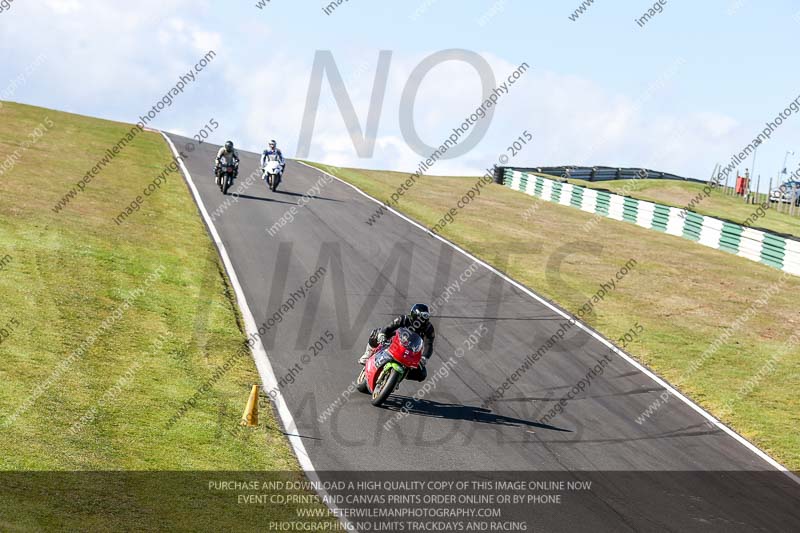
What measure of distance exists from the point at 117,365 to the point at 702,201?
49058mm

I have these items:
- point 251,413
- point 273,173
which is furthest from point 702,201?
point 251,413

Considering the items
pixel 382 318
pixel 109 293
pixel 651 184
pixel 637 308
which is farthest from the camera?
pixel 651 184

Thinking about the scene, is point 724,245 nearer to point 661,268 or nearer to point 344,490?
point 661,268

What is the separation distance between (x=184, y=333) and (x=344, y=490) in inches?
289

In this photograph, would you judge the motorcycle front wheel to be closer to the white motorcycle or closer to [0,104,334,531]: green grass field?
[0,104,334,531]: green grass field

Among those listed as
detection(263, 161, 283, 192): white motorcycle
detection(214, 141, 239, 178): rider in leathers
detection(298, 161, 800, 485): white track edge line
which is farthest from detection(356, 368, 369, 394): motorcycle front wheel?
detection(263, 161, 283, 192): white motorcycle

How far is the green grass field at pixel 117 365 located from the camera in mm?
10820

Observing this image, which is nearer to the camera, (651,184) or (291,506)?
(291,506)

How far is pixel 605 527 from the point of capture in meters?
11.6

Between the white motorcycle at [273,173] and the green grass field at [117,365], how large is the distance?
7083 mm

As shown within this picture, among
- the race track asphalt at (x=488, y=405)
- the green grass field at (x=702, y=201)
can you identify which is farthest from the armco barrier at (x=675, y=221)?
the race track asphalt at (x=488, y=405)

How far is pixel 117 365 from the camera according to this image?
51.5ft

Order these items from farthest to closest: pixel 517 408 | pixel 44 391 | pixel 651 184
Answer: pixel 651 184 < pixel 517 408 < pixel 44 391

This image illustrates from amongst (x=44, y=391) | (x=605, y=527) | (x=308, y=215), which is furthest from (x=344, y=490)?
(x=308, y=215)
